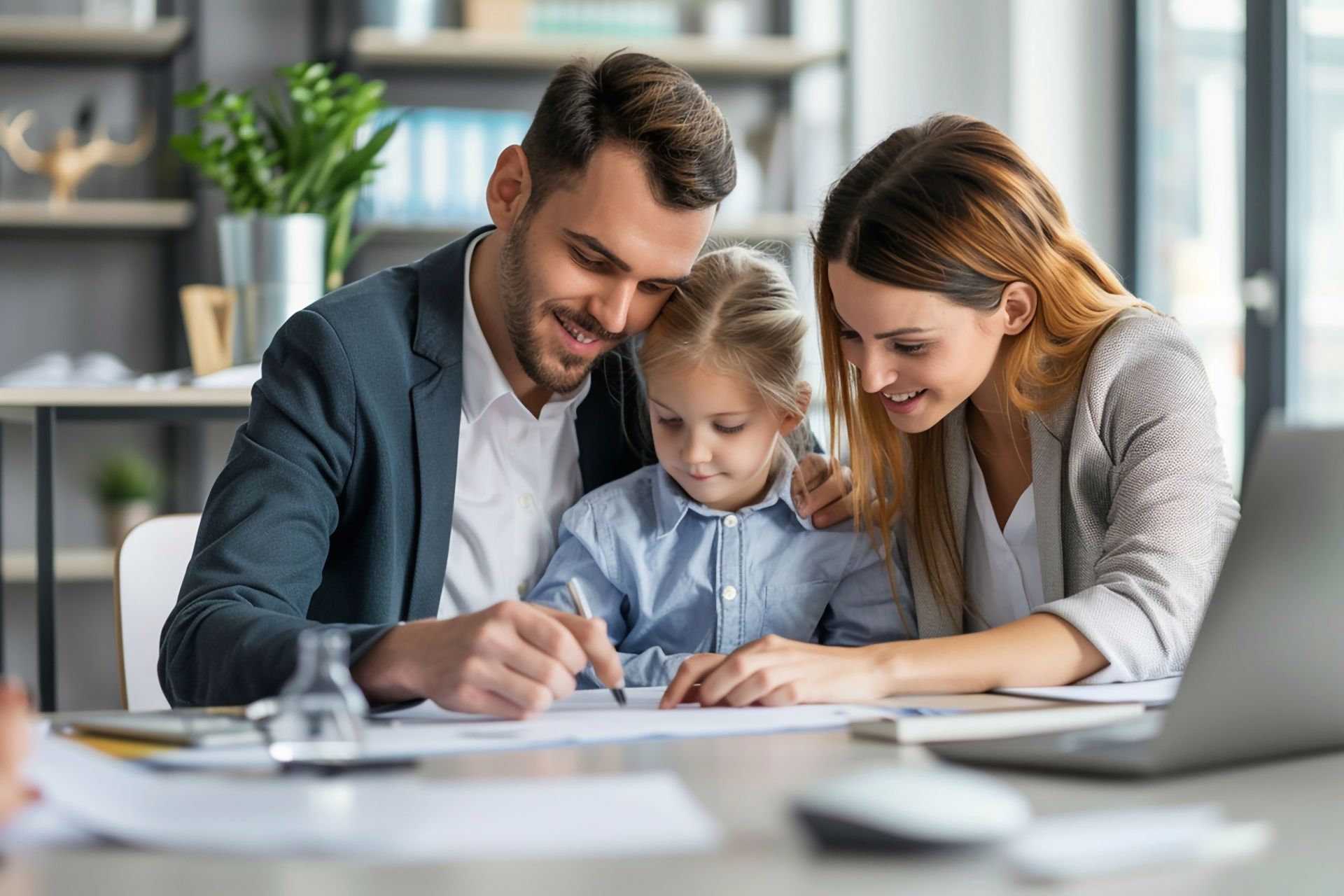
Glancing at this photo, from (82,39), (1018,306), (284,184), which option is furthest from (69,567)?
(1018,306)

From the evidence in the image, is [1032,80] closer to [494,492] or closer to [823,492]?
[823,492]

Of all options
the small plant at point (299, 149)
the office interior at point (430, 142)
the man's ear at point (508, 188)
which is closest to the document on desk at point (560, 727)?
the man's ear at point (508, 188)

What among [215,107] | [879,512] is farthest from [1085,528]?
[215,107]

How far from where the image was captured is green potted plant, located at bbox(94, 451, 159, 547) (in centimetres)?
340

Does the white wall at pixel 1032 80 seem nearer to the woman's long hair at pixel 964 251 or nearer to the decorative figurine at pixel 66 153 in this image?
the decorative figurine at pixel 66 153

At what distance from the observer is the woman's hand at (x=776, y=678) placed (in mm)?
997

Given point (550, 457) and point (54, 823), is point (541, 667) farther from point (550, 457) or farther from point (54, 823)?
point (550, 457)

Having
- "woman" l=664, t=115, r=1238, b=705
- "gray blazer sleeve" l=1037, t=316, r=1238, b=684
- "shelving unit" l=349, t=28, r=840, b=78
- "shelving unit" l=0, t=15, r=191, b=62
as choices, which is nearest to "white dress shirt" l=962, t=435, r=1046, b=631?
"woman" l=664, t=115, r=1238, b=705

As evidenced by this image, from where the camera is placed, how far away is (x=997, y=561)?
57.8 inches

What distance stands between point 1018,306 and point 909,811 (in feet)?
3.06

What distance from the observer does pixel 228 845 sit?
572 millimetres

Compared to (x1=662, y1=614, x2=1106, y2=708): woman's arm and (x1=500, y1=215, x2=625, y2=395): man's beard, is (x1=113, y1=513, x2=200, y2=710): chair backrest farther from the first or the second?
(x1=662, y1=614, x2=1106, y2=708): woman's arm

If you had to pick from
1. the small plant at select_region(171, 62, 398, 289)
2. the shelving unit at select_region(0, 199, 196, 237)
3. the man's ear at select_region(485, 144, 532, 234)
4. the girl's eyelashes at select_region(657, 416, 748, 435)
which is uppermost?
the small plant at select_region(171, 62, 398, 289)

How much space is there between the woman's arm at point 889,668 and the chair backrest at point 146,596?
74 cm
